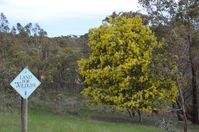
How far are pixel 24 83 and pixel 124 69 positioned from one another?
15.7m

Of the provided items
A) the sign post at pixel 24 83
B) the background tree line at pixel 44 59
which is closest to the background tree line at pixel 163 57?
the background tree line at pixel 44 59

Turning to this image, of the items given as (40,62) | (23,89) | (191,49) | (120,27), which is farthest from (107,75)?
(23,89)

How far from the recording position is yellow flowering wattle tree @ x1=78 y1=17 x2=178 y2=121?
2716cm

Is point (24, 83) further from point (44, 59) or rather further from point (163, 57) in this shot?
point (44, 59)

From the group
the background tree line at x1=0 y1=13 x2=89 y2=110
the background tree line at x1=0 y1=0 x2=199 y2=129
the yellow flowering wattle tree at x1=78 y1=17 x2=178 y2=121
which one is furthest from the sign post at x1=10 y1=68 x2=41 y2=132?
the background tree line at x1=0 y1=13 x2=89 y2=110

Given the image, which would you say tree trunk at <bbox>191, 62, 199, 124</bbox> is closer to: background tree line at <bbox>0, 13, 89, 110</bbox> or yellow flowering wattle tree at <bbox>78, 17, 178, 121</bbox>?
yellow flowering wattle tree at <bbox>78, 17, 178, 121</bbox>

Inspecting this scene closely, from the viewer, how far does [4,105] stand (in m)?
20.7

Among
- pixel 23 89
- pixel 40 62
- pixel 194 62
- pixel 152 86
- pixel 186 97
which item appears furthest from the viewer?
pixel 40 62

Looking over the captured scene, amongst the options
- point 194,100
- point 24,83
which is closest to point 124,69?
point 194,100

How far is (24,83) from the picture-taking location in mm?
11883

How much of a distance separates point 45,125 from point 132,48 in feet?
30.2

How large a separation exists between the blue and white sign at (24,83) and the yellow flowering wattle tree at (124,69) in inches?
591

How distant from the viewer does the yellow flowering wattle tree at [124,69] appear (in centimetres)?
2716

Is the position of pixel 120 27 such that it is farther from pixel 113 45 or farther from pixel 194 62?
pixel 194 62
